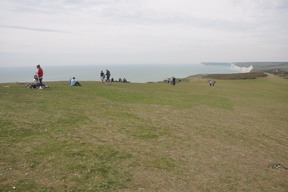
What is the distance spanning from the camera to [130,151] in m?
10.3

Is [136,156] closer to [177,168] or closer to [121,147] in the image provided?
[121,147]

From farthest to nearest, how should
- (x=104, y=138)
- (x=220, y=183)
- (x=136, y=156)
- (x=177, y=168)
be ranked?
(x=104, y=138), (x=136, y=156), (x=177, y=168), (x=220, y=183)

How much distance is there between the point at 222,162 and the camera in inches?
401

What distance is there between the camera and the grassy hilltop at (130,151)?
765 centimetres

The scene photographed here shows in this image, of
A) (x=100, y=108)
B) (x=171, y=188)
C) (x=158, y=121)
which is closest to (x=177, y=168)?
(x=171, y=188)

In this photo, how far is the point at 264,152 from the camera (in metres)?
12.0

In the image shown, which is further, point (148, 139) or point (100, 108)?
point (100, 108)

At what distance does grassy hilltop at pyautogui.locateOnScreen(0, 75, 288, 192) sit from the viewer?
7.65 meters

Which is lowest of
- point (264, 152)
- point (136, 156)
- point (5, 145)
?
point (264, 152)

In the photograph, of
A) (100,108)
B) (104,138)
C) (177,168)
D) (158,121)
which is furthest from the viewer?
(100,108)

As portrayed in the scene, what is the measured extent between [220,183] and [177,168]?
1.81 m

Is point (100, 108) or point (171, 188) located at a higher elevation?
point (100, 108)

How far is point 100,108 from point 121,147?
27.5 ft

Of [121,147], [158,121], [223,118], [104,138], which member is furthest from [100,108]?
[223,118]
